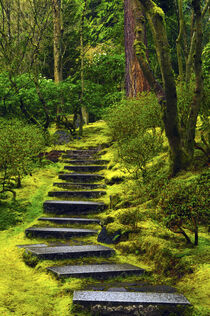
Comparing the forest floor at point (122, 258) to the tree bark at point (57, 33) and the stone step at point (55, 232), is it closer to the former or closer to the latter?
the stone step at point (55, 232)

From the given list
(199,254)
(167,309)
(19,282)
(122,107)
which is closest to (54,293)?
(19,282)

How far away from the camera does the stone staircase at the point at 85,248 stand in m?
3.22

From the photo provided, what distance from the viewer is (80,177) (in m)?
8.98

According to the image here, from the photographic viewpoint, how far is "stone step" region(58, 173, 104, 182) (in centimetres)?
892

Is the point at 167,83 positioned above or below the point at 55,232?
above

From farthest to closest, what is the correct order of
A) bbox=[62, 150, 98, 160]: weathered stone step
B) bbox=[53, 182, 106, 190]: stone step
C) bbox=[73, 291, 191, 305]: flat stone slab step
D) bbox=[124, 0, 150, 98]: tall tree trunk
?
bbox=[124, 0, 150, 98]: tall tree trunk
bbox=[62, 150, 98, 160]: weathered stone step
bbox=[53, 182, 106, 190]: stone step
bbox=[73, 291, 191, 305]: flat stone slab step

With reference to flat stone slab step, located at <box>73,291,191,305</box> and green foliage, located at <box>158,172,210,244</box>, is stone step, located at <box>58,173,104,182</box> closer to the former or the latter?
green foliage, located at <box>158,172,210,244</box>

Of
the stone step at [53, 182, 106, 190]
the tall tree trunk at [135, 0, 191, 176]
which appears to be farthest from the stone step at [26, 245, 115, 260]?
the stone step at [53, 182, 106, 190]

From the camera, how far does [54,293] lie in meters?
3.81

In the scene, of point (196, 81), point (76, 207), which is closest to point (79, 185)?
point (76, 207)

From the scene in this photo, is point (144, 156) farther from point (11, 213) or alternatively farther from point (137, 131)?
point (11, 213)

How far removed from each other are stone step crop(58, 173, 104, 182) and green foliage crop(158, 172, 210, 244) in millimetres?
4601

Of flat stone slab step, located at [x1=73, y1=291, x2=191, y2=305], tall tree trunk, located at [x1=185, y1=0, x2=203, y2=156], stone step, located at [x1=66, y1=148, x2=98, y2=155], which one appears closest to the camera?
flat stone slab step, located at [x1=73, y1=291, x2=191, y2=305]

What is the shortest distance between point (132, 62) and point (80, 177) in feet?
20.2
